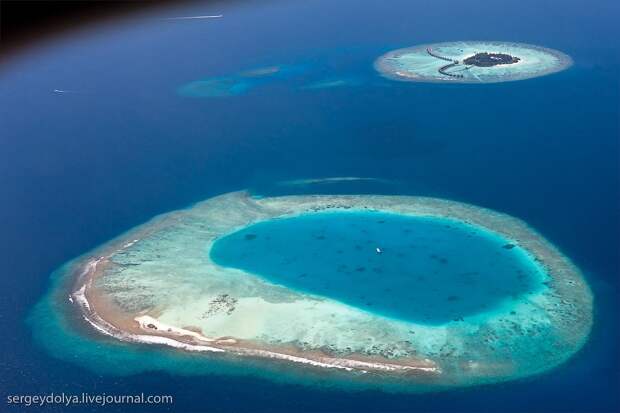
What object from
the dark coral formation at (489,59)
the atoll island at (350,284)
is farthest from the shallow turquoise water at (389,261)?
the dark coral formation at (489,59)

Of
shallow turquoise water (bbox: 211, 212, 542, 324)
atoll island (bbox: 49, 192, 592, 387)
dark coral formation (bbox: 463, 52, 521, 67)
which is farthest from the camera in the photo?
dark coral formation (bbox: 463, 52, 521, 67)

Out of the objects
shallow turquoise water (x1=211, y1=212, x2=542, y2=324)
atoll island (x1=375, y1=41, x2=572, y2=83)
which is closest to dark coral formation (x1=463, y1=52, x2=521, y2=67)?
atoll island (x1=375, y1=41, x2=572, y2=83)

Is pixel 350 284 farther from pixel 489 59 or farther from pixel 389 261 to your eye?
pixel 489 59

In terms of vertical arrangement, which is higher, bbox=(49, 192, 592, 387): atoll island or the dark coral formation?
the dark coral formation

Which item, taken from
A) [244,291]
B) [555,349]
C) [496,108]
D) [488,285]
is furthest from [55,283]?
[496,108]

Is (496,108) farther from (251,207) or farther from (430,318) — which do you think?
(430,318)

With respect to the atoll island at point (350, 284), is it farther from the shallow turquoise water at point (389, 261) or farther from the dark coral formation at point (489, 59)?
the dark coral formation at point (489, 59)

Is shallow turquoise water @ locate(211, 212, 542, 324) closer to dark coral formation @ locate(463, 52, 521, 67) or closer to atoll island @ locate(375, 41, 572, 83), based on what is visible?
atoll island @ locate(375, 41, 572, 83)
